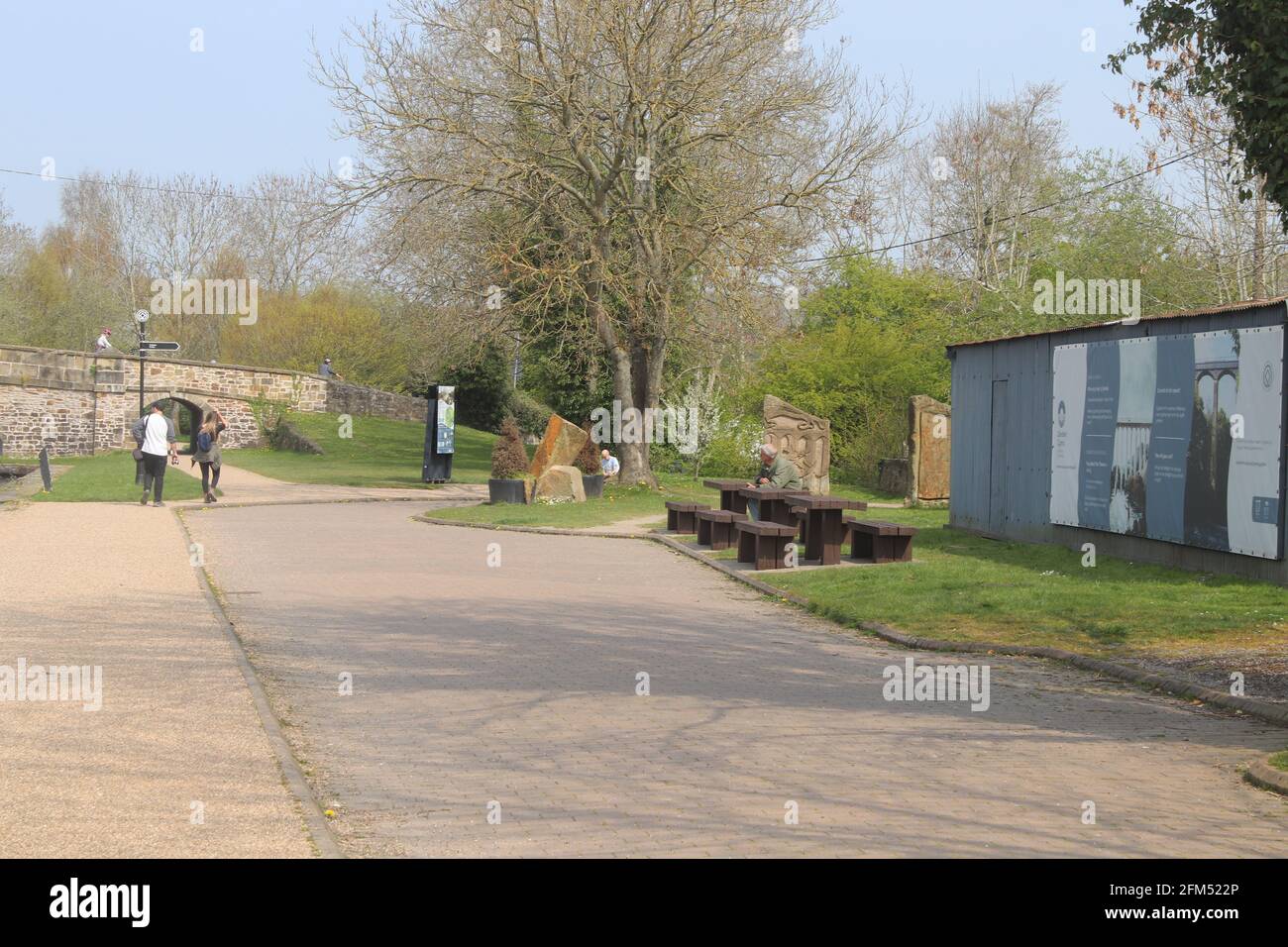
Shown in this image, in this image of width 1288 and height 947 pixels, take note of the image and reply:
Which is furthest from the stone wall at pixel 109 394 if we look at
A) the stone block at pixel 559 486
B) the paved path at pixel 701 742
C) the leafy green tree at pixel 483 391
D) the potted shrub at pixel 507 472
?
the paved path at pixel 701 742

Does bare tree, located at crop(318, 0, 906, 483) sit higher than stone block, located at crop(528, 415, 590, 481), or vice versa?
bare tree, located at crop(318, 0, 906, 483)

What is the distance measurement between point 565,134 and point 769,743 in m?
24.8

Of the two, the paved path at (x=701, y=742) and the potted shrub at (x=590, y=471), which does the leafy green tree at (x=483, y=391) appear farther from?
the paved path at (x=701, y=742)

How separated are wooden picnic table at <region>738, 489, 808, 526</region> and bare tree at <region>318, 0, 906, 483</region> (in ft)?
33.8

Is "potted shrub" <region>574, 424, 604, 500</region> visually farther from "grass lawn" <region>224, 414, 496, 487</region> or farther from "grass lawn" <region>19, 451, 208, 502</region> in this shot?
"grass lawn" <region>19, 451, 208, 502</region>

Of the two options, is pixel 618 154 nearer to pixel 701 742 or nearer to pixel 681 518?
pixel 681 518

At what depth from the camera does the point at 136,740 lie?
788 centimetres

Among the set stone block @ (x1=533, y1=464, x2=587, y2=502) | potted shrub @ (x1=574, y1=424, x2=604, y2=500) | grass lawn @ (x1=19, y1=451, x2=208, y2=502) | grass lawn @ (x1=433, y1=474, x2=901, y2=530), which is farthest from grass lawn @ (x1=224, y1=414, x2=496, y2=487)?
stone block @ (x1=533, y1=464, x2=587, y2=502)

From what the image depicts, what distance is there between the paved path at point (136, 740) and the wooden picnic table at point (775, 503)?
8444 millimetres

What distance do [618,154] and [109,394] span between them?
3294 cm

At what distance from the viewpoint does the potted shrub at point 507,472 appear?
28.8 meters

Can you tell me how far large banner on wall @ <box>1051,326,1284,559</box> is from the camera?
1493 cm

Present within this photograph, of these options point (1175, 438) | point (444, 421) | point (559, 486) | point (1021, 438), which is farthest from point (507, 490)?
point (1175, 438)

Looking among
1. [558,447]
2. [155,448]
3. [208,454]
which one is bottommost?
[208,454]
